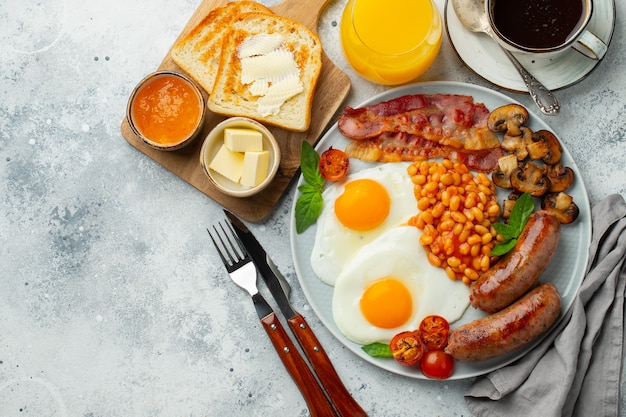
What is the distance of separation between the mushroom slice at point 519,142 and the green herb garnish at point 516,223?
0.79 feet

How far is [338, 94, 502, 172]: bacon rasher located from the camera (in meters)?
3.38

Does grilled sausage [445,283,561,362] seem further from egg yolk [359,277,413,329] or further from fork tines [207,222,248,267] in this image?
fork tines [207,222,248,267]

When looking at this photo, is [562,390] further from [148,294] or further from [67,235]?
[67,235]

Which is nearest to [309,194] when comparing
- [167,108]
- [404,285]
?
[404,285]

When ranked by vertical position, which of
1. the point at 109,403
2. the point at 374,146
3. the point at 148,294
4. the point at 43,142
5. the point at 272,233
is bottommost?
the point at 109,403

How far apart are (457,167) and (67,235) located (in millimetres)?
2267

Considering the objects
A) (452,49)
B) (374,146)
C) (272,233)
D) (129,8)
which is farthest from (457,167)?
(129,8)

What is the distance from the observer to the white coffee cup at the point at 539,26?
3160mm

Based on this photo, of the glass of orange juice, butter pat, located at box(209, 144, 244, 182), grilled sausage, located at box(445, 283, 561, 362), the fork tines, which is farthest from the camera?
the fork tines

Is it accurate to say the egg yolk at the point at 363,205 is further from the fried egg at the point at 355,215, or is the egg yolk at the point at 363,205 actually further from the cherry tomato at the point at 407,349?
the cherry tomato at the point at 407,349

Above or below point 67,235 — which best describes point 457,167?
above

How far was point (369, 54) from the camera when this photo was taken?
125 inches

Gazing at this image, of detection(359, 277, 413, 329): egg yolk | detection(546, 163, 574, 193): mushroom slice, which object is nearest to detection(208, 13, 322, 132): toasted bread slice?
detection(359, 277, 413, 329): egg yolk

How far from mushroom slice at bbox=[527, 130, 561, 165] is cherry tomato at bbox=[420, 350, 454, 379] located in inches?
45.0
